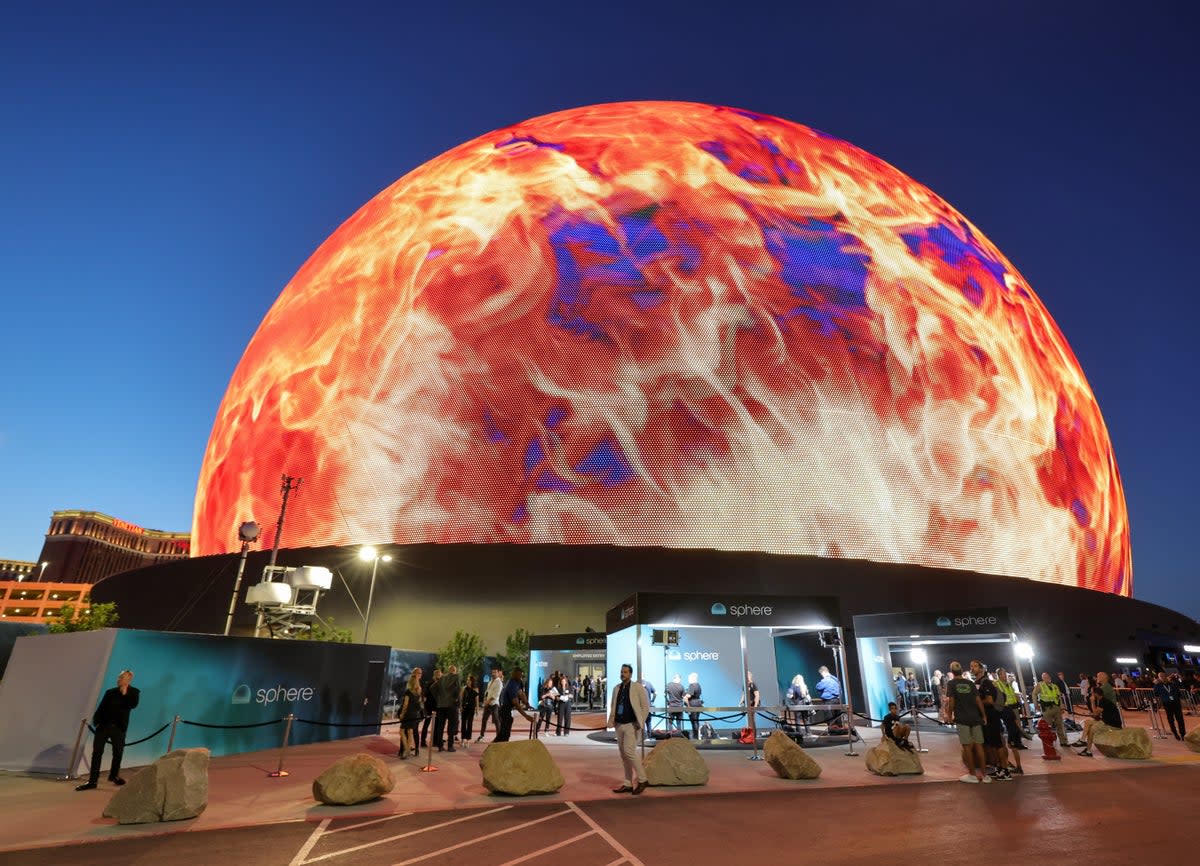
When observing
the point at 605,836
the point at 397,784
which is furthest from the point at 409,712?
the point at 605,836

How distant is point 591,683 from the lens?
24.2 m

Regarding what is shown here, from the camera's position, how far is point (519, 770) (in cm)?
823

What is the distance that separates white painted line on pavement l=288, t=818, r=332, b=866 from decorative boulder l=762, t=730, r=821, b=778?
245 inches

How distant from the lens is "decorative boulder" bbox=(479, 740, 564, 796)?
8164mm

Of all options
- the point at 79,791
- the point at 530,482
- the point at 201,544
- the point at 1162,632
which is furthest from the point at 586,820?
the point at 1162,632

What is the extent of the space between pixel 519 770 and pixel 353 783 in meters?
2.00

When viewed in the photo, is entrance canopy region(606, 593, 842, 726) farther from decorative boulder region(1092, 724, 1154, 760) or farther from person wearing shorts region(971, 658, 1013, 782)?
person wearing shorts region(971, 658, 1013, 782)

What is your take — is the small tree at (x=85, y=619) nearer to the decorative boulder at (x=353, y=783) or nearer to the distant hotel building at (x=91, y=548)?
the decorative boulder at (x=353, y=783)

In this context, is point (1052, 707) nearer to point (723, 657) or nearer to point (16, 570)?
point (723, 657)

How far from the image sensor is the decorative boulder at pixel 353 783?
24.8ft

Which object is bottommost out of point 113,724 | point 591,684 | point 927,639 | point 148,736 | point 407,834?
point 407,834

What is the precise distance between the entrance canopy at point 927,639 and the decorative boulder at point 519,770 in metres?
12.2

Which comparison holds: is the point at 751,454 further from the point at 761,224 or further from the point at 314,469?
the point at 314,469

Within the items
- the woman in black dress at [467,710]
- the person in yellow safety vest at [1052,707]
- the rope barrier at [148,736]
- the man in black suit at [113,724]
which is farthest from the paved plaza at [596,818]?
the woman in black dress at [467,710]
